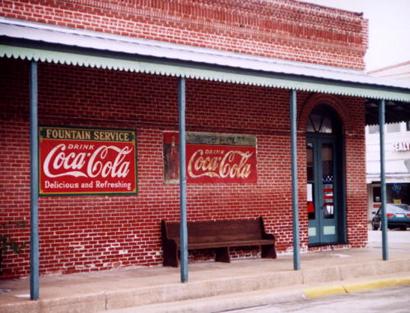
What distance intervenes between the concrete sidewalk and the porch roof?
11.2ft

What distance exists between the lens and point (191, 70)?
1162cm

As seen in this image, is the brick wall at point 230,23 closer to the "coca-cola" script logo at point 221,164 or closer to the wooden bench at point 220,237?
the "coca-cola" script logo at point 221,164

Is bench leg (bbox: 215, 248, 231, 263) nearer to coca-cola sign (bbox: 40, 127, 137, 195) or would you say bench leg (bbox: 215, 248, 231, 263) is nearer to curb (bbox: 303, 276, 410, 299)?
coca-cola sign (bbox: 40, 127, 137, 195)

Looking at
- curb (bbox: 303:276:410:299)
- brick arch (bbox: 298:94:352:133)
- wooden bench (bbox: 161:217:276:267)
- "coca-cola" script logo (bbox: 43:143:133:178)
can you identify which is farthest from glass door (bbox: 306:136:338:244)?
"coca-cola" script logo (bbox: 43:143:133:178)

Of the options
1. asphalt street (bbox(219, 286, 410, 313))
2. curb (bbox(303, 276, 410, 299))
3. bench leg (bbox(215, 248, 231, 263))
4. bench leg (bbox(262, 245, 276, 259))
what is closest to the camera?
asphalt street (bbox(219, 286, 410, 313))

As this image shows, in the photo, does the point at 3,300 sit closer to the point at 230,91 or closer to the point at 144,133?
the point at 144,133

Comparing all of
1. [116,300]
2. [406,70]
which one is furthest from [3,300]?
[406,70]

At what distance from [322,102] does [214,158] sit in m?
3.67

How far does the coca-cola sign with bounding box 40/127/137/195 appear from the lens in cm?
Answer: 1250

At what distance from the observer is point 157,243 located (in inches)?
547

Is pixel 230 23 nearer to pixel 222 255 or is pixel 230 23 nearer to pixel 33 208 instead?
pixel 222 255

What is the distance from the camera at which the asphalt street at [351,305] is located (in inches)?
404

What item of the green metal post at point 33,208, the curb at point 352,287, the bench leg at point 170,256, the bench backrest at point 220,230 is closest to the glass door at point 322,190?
the bench backrest at point 220,230

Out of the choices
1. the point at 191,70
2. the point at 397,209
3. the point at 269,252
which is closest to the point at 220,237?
the point at 269,252
